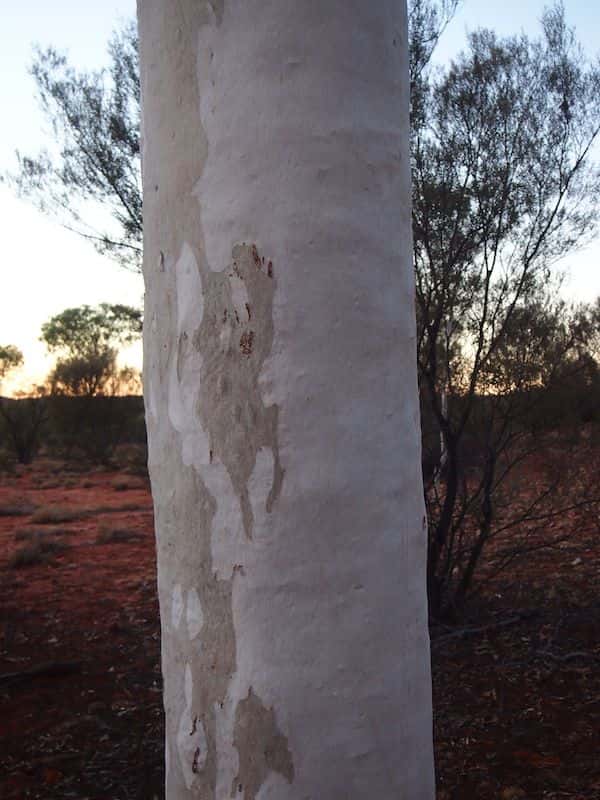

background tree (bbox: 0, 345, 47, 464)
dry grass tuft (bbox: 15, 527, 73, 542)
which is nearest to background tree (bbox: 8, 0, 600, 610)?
dry grass tuft (bbox: 15, 527, 73, 542)

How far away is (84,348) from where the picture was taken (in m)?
27.2

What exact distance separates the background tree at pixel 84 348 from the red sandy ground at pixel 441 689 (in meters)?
17.6

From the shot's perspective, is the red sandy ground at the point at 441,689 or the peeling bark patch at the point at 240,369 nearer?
the peeling bark patch at the point at 240,369

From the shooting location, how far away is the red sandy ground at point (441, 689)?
3.22 m

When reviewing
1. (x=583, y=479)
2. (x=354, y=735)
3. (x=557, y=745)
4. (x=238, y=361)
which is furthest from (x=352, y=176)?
(x=583, y=479)

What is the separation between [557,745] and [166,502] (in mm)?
2996

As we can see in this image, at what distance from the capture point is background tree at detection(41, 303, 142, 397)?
25078mm

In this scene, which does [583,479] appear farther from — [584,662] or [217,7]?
[217,7]

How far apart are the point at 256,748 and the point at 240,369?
0.48m

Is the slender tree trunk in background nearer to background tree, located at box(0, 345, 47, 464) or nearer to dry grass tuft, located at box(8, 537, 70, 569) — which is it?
dry grass tuft, located at box(8, 537, 70, 569)

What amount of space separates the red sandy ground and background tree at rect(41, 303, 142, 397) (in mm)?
17612

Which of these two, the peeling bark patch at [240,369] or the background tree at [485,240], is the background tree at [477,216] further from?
the peeling bark patch at [240,369]

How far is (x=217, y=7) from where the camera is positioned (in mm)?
977

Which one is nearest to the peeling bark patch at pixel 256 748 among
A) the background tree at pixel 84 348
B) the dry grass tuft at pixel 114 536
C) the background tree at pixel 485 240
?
the background tree at pixel 485 240
